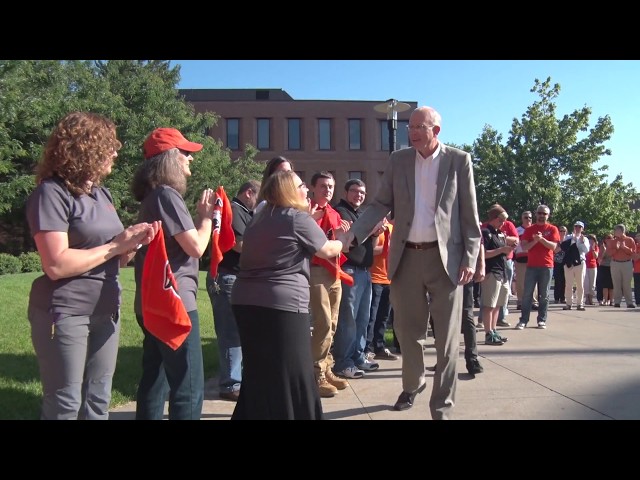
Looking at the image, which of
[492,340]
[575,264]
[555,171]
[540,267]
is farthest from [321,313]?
[555,171]

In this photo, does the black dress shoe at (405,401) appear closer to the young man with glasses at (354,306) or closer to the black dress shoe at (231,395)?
the young man with glasses at (354,306)

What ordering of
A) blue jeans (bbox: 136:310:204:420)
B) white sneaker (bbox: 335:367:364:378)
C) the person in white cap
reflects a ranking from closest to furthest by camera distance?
blue jeans (bbox: 136:310:204:420)
white sneaker (bbox: 335:367:364:378)
the person in white cap

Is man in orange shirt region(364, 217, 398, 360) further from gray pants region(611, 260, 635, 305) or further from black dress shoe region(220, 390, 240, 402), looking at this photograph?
gray pants region(611, 260, 635, 305)

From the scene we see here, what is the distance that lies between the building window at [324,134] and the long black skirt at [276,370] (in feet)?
167

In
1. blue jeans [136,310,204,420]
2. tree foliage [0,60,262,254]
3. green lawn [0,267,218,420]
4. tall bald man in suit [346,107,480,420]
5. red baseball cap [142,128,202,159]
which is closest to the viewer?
blue jeans [136,310,204,420]

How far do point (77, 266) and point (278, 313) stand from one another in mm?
1230

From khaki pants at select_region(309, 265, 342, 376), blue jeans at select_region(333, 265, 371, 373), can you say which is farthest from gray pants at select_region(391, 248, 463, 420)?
blue jeans at select_region(333, 265, 371, 373)

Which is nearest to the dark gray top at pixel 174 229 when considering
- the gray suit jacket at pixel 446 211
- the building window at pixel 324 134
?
the gray suit jacket at pixel 446 211

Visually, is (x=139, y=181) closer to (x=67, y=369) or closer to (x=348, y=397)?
(x=67, y=369)

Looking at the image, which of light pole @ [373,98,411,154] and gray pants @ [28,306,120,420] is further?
light pole @ [373,98,411,154]

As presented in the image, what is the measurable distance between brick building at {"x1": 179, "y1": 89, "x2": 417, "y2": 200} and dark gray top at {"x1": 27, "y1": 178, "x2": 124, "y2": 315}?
49.2 meters

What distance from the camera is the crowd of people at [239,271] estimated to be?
115 inches

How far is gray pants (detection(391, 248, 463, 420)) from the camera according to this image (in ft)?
14.2

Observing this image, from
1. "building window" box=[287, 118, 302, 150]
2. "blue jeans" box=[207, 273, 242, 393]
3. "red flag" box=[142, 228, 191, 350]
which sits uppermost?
"building window" box=[287, 118, 302, 150]
